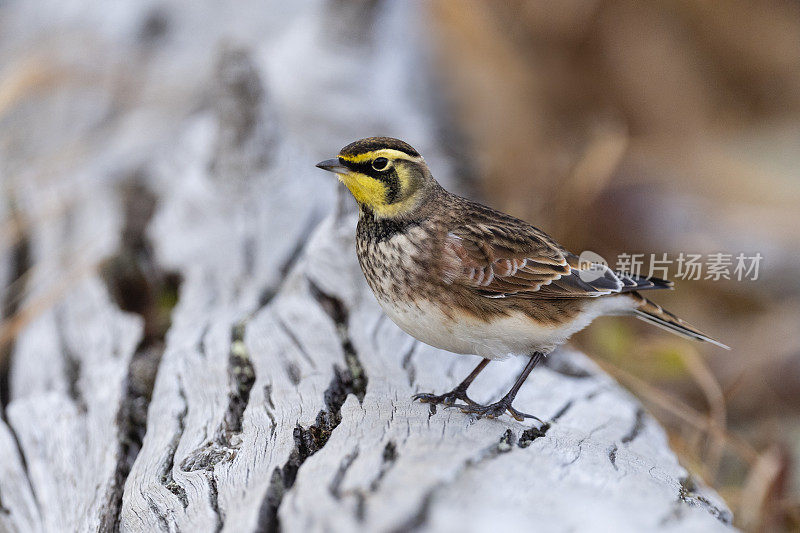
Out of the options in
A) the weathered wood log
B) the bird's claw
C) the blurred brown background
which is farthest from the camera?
the blurred brown background

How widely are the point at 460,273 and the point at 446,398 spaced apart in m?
0.49

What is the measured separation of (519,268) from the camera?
10.6 feet

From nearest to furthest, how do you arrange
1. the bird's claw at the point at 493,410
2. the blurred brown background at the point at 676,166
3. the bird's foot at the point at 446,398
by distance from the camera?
the bird's claw at the point at 493,410 → the bird's foot at the point at 446,398 → the blurred brown background at the point at 676,166

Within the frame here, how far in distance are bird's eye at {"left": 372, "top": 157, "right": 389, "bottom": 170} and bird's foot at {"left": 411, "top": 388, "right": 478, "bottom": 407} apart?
0.91 m

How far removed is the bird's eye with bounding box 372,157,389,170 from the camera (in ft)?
10.4

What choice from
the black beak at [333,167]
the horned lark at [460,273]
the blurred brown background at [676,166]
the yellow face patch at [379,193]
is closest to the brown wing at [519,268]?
the horned lark at [460,273]

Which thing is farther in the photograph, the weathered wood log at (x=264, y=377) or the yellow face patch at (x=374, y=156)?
the yellow face patch at (x=374, y=156)

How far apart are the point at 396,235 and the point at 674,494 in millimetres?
1406

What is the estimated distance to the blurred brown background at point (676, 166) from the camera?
5145 millimetres

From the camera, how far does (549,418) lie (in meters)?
3.35

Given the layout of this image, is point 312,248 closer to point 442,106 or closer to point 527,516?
point 527,516

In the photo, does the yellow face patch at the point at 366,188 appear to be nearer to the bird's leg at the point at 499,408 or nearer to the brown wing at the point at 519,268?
the brown wing at the point at 519,268

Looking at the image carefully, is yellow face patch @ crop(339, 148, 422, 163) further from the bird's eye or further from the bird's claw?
the bird's claw

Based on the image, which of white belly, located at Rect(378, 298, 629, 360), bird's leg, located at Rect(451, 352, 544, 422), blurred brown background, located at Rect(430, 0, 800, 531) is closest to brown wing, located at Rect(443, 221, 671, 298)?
white belly, located at Rect(378, 298, 629, 360)
